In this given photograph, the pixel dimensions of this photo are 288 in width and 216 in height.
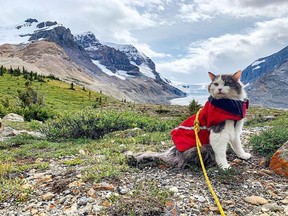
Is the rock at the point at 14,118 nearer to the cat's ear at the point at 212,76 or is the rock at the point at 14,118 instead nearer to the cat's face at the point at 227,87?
the cat's ear at the point at 212,76

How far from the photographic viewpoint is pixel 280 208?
5.64m

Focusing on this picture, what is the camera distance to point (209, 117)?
698 centimetres

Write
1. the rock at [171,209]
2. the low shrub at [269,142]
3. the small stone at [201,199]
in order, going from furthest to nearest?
the low shrub at [269,142] < the small stone at [201,199] < the rock at [171,209]

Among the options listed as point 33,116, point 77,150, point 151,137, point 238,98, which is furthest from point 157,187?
point 33,116

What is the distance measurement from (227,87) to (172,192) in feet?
7.90

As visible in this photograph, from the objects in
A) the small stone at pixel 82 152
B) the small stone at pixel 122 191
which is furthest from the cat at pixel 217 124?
the small stone at pixel 82 152

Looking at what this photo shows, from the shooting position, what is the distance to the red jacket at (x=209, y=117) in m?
6.79

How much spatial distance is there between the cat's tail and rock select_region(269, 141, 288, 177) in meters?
1.39

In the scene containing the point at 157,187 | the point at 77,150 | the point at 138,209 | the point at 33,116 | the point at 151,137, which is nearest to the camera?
the point at 138,209

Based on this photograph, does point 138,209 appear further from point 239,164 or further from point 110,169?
point 239,164

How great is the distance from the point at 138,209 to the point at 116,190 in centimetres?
119

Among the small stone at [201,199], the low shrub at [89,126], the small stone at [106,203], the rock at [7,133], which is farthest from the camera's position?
the rock at [7,133]

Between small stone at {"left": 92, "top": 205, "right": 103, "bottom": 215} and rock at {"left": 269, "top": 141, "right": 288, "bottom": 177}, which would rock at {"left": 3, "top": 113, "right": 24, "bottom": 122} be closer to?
small stone at {"left": 92, "top": 205, "right": 103, "bottom": 215}

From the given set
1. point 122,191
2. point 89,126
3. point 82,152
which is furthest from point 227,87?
point 89,126
